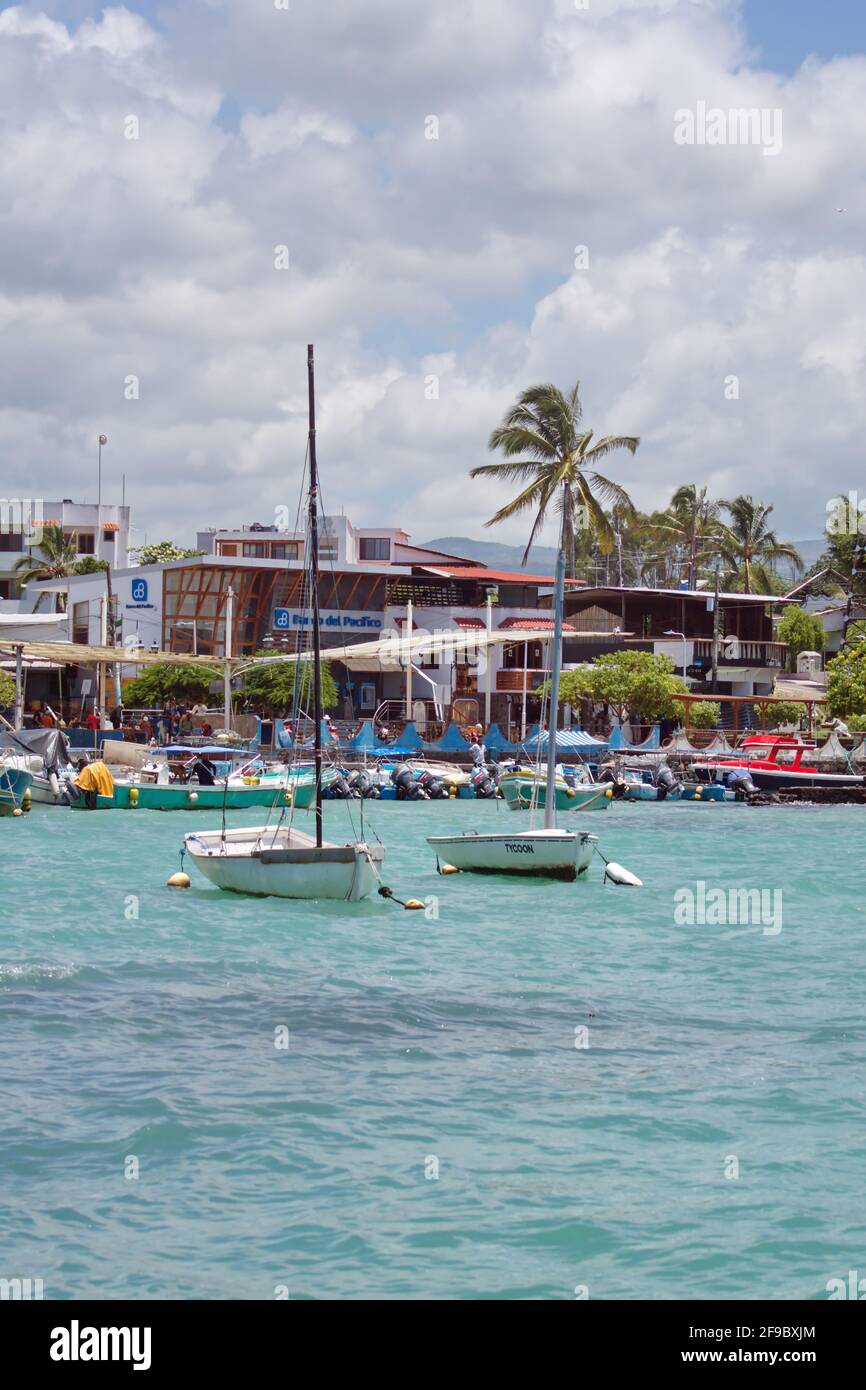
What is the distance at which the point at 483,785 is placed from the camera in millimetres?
56750

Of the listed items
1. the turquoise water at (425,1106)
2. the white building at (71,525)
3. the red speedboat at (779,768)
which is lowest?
the turquoise water at (425,1106)

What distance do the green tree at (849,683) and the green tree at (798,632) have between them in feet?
78.9

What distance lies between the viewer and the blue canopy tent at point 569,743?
5685 centimetres

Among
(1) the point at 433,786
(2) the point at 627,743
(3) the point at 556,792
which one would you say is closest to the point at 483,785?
(1) the point at 433,786

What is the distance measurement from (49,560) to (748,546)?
43.9 meters

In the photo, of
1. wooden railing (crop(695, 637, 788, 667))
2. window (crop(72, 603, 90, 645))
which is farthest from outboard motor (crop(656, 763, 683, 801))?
window (crop(72, 603, 90, 645))

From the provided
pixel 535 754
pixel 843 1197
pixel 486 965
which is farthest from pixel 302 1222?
pixel 535 754

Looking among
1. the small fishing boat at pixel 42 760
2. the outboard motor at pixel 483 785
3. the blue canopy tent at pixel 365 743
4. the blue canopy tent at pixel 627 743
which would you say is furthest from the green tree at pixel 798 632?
the small fishing boat at pixel 42 760

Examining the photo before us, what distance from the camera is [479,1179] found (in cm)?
1235

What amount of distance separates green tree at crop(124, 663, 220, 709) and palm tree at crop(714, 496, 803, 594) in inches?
1540

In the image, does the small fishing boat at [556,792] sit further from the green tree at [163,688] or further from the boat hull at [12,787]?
the green tree at [163,688]

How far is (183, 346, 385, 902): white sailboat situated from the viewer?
2675 cm

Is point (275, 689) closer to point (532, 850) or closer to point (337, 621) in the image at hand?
point (337, 621)

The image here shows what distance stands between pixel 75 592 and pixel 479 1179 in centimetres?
7246
